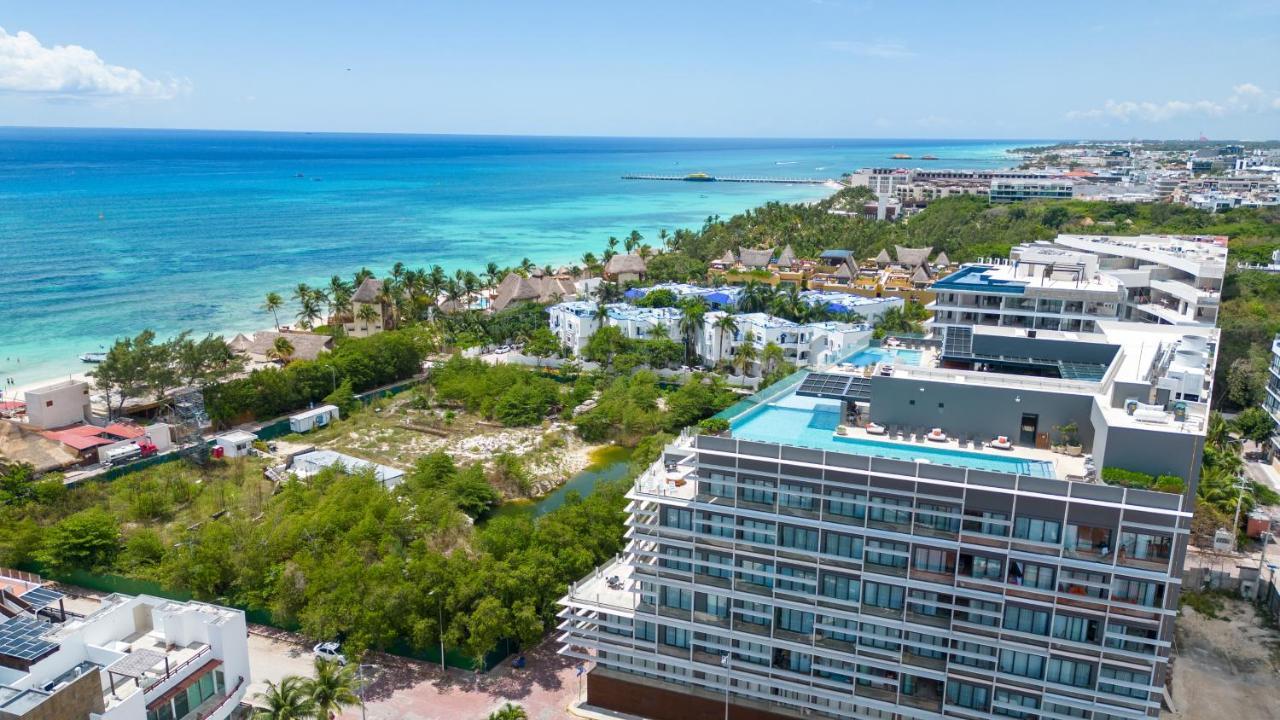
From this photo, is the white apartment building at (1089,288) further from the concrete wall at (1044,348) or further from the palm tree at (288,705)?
the palm tree at (288,705)

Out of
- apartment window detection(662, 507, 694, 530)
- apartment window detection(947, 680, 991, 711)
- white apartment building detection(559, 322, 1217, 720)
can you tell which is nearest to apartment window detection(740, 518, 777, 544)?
white apartment building detection(559, 322, 1217, 720)

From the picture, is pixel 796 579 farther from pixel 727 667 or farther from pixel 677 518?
pixel 677 518

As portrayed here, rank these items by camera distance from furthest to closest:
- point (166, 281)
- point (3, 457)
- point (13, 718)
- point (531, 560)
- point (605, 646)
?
1. point (166, 281)
2. point (3, 457)
3. point (531, 560)
4. point (605, 646)
5. point (13, 718)

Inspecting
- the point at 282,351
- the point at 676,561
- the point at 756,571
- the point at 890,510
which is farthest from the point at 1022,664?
the point at 282,351

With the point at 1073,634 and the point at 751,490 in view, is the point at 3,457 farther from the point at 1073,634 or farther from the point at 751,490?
the point at 1073,634

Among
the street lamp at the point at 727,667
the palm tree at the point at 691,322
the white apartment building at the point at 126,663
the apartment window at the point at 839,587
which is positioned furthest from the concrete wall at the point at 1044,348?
the palm tree at the point at 691,322

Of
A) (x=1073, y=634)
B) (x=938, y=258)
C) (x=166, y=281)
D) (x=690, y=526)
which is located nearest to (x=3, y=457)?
(x=690, y=526)

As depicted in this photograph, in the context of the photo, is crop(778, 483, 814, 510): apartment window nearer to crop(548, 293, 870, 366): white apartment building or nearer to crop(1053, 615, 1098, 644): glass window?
crop(1053, 615, 1098, 644): glass window
